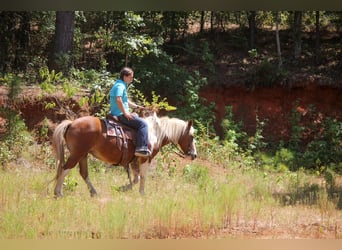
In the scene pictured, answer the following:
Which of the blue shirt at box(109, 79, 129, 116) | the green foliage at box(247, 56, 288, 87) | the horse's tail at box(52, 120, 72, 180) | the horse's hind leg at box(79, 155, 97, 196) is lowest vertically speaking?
the horse's hind leg at box(79, 155, 97, 196)

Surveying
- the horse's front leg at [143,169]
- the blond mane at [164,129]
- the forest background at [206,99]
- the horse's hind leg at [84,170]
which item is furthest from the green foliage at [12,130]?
the blond mane at [164,129]

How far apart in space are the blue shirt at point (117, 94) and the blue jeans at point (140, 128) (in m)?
0.08

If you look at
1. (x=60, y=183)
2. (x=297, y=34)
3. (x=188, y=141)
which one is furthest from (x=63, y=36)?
(x=297, y=34)

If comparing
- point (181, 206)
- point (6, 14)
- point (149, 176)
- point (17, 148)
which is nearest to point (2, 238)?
point (181, 206)

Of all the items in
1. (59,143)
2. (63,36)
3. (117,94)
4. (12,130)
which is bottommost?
(12,130)

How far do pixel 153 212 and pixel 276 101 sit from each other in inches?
189

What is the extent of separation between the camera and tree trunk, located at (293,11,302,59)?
9.48m

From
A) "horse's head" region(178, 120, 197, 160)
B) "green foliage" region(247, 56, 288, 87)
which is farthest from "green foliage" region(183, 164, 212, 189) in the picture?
"green foliage" region(247, 56, 288, 87)

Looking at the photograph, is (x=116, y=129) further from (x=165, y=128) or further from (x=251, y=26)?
(x=251, y=26)

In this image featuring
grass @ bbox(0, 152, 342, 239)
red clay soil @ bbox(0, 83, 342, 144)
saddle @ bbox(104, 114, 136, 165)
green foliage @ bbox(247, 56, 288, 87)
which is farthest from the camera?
green foliage @ bbox(247, 56, 288, 87)

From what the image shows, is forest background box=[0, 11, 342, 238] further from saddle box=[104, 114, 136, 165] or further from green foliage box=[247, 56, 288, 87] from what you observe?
saddle box=[104, 114, 136, 165]

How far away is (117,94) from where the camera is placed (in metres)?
5.41

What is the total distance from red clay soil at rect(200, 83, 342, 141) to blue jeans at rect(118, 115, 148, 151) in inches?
138

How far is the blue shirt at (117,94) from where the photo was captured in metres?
5.42
